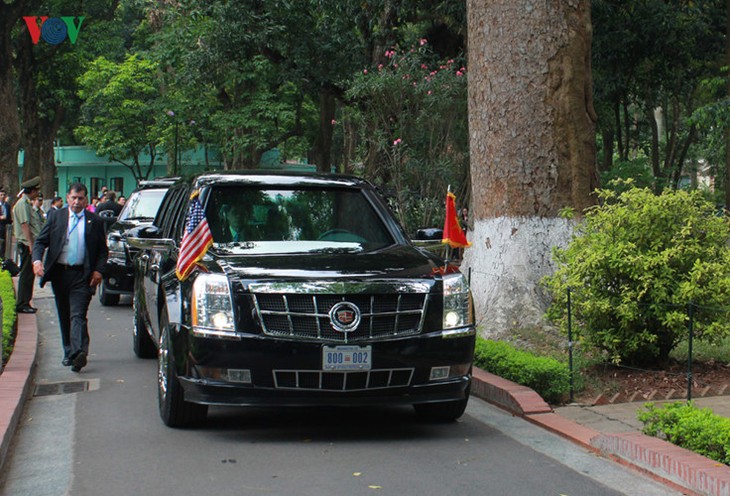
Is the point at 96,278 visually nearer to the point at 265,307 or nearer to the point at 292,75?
the point at 265,307

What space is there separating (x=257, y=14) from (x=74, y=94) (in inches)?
1014

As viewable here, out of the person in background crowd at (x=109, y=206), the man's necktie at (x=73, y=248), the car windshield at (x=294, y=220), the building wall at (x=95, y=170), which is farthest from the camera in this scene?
the building wall at (x=95, y=170)

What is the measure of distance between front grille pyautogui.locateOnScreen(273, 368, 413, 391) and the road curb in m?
1.91

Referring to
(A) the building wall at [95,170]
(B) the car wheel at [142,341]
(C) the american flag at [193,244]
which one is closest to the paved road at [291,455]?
(C) the american flag at [193,244]

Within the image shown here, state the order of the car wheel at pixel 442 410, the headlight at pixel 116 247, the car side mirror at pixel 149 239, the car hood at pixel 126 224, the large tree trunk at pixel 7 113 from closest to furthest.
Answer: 1. the car wheel at pixel 442 410
2. the car side mirror at pixel 149 239
3. the headlight at pixel 116 247
4. the car hood at pixel 126 224
5. the large tree trunk at pixel 7 113

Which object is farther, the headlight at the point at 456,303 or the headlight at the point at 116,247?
the headlight at the point at 116,247

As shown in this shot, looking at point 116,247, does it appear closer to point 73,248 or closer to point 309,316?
point 73,248

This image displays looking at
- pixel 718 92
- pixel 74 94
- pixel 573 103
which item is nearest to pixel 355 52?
pixel 718 92

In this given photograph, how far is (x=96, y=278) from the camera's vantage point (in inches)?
428

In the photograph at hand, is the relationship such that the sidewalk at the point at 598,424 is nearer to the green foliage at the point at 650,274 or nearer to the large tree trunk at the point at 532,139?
the green foliage at the point at 650,274

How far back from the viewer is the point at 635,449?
7012mm

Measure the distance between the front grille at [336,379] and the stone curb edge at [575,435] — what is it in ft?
4.65

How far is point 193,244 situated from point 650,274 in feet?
13.0

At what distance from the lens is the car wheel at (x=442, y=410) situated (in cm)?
832
